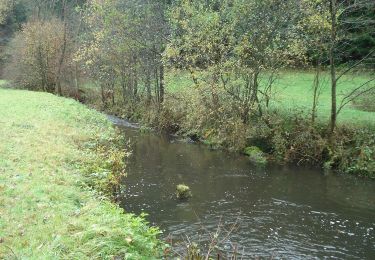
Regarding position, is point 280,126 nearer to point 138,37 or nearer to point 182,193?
point 182,193

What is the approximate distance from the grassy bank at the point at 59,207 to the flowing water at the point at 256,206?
1461 millimetres

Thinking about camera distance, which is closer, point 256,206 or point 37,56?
point 256,206

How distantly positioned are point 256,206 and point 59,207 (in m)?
7.13

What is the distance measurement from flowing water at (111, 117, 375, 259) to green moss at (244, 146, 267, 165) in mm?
535

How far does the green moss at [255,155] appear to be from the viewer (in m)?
19.5

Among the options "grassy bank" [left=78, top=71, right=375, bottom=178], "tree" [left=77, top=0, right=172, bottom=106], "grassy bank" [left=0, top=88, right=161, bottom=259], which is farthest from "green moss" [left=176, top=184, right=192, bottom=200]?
"tree" [left=77, top=0, right=172, bottom=106]

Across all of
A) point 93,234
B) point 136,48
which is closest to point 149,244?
point 93,234

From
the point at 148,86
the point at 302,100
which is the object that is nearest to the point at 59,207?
the point at 302,100

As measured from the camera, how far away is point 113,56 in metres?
33.9

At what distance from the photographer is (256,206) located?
1309 centimetres

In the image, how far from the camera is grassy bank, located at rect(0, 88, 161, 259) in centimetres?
601

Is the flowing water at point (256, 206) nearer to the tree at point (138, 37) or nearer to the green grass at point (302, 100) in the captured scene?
the green grass at point (302, 100)

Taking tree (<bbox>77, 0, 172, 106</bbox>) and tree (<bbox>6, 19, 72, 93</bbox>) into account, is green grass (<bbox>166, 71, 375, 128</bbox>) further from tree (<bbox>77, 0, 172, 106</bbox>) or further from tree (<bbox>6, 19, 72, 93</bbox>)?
tree (<bbox>6, 19, 72, 93</bbox>)

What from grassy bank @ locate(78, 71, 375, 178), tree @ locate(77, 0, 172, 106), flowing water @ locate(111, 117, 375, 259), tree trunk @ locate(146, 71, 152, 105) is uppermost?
tree @ locate(77, 0, 172, 106)
